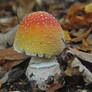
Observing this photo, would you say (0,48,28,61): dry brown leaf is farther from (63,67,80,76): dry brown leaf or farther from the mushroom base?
(63,67,80,76): dry brown leaf

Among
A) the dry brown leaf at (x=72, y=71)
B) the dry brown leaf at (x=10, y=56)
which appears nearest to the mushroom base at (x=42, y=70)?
the dry brown leaf at (x=72, y=71)

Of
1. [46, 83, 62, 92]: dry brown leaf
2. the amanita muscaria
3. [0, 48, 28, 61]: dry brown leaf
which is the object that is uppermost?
the amanita muscaria

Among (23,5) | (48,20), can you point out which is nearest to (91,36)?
(48,20)

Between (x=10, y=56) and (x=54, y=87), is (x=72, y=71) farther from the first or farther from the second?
(x=10, y=56)

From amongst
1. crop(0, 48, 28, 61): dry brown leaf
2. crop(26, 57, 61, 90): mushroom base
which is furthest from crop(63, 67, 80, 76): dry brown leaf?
crop(0, 48, 28, 61): dry brown leaf

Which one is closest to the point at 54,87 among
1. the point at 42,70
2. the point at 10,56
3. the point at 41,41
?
the point at 42,70

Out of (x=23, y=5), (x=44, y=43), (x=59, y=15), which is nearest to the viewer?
(x=44, y=43)

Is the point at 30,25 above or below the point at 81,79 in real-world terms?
above

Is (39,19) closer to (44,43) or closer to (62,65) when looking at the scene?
(44,43)
